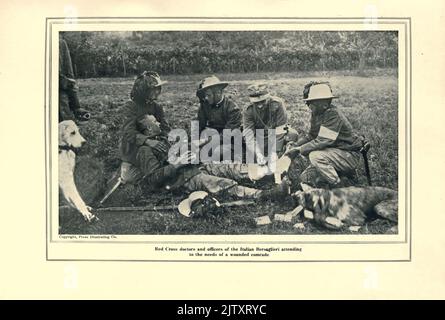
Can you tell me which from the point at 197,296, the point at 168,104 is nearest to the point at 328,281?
the point at 197,296

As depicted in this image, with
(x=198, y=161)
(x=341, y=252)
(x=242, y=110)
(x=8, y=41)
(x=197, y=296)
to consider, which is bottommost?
(x=197, y=296)

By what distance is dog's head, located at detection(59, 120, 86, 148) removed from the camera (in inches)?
170

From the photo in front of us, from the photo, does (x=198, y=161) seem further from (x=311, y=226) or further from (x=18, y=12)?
(x=18, y=12)

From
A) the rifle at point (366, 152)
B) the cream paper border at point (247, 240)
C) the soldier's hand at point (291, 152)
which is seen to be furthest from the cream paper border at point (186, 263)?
the soldier's hand at point (291, 152)

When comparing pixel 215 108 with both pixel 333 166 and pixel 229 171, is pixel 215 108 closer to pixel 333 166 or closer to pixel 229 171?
pixel 229 171

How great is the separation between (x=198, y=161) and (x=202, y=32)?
1.11 metres

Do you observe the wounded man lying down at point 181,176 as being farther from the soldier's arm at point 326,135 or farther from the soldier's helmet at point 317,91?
the soldier's helmet at point 317,91

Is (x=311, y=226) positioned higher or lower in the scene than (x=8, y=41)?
lower

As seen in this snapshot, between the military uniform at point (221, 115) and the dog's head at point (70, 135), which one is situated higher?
the military uniform at point (221, 115)

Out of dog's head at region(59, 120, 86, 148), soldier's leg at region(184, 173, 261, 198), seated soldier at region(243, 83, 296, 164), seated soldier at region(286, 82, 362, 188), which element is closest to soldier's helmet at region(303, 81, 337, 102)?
seated soldier at region(286, 82, 362, 188)

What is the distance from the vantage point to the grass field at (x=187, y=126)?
4324 mm

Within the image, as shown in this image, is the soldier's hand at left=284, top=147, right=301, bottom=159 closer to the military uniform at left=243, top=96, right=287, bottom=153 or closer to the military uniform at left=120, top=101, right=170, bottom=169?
the military uniform at left=243, top=96, right=287, bottom=153

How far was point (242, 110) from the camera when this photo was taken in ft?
14.3

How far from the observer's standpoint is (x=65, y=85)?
431 centimetres
